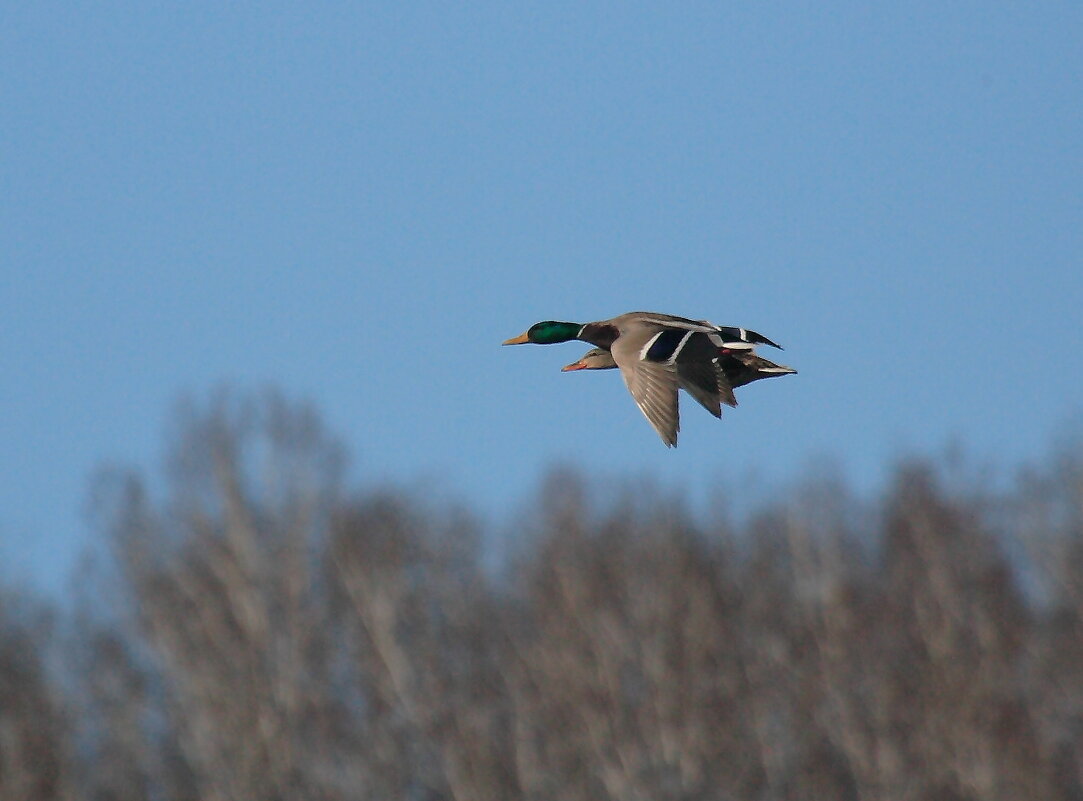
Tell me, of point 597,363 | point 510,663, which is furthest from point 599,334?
point 510,663

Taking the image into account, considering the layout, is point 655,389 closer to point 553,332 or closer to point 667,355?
point 667,355

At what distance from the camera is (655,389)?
499 inches

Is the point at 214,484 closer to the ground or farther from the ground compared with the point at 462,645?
farther from the ground

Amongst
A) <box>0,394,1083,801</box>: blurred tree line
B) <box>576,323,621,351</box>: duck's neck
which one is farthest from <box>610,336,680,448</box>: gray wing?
<box>0,394,1083,801</box>: blurred tree line

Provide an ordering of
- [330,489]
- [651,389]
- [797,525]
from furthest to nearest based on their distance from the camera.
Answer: [797,525], [330,489], [651,389]

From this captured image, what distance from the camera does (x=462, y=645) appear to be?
34.5 m

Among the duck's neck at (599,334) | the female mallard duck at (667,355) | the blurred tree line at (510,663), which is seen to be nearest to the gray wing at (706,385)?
the female mallard duck at (667,355)

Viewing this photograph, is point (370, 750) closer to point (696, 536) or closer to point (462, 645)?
point (462, 645)

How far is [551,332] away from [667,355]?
1283 millimetres

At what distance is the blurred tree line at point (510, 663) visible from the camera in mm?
31719

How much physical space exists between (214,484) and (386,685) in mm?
4199

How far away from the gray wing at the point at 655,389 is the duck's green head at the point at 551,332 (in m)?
0.95

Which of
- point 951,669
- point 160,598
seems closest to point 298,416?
point 160,598

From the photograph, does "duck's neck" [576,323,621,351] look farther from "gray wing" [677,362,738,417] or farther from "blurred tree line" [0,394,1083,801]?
"blurred tree line" [0,394,1083,801]
